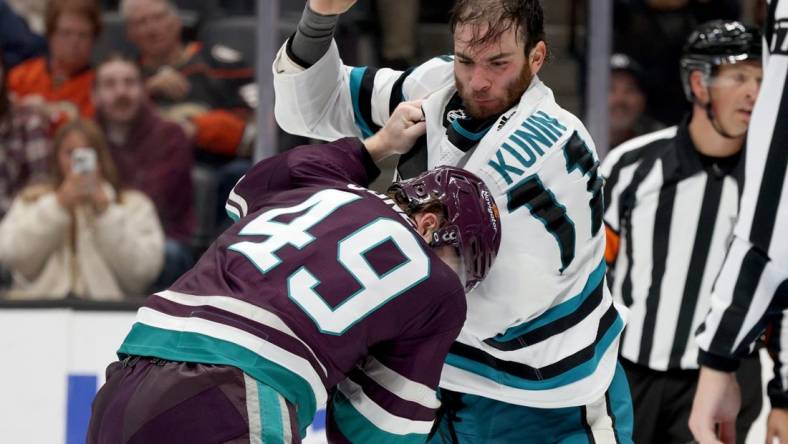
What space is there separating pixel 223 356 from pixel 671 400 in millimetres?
1591

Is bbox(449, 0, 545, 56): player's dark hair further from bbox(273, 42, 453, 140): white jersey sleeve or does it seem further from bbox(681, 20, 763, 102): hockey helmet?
bbox(681, 20, 763, 102): hockey helmet

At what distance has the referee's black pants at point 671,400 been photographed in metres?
2.96

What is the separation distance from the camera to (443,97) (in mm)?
2043

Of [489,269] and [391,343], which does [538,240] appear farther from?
[391,343]

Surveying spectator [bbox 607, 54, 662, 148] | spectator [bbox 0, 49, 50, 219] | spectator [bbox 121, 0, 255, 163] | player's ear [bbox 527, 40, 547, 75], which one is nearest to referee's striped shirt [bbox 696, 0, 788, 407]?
player's ear [bbox 527, 40, 547, 75]

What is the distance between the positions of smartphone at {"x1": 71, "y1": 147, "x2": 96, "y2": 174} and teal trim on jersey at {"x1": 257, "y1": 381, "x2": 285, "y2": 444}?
215 centimetres

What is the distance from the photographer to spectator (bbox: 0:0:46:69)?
150 inches

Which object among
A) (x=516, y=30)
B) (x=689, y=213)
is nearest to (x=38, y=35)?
(x=689, y=213)

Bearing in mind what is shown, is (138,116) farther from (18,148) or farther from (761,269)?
(761,269)

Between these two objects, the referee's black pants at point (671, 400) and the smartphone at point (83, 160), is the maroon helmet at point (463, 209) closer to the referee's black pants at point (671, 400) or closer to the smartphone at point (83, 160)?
the referee's black pants at point (671, 400)

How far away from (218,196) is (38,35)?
780 mm

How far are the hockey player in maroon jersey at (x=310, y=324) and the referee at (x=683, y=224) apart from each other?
124 centimetres

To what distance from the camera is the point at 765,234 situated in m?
1.80

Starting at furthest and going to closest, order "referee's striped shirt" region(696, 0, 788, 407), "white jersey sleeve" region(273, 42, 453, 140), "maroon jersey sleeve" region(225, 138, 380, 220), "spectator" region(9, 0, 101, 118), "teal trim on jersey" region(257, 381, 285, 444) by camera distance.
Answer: "spectator" region(9, 0, 101, 118)
"white jersey sleeve" region(273, 42, 453, 140)
"maroon jersey sleeve" region(225, 138, 380, 220)
"referee's striped shirt" region(696, 0, 788, 407)
"teal trim on jersey" region(257, 381, 285, 444)
